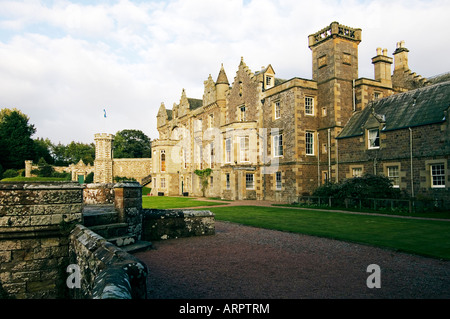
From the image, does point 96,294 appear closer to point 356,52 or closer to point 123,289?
point 123,289

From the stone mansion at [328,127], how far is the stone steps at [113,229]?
57.9ft

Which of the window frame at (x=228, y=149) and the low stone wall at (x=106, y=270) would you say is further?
the window frame at (x=228, y=149)

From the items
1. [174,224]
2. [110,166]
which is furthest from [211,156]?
[174,224]

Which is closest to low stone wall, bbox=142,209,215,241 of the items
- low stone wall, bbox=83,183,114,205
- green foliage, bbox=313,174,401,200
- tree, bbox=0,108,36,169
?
low stone wall, bbox=83,183,114,205

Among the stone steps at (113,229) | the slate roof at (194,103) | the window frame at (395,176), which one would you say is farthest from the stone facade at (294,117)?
the stone steps at (113,229)

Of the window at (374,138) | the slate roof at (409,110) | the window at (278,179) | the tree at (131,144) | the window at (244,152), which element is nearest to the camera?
the slate roof at (409,110)

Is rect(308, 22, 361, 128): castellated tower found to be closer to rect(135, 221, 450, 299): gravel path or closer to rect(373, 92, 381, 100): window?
rect(373, 92, 381, 100): window

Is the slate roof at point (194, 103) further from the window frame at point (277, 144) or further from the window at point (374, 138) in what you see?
the window at point (374, 138)

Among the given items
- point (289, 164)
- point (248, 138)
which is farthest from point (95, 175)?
point (289, 164)

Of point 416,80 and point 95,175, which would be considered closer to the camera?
point 416,80

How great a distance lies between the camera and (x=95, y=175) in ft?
179

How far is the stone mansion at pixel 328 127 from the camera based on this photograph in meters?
19.3

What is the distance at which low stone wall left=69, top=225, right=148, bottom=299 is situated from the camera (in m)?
3.35
